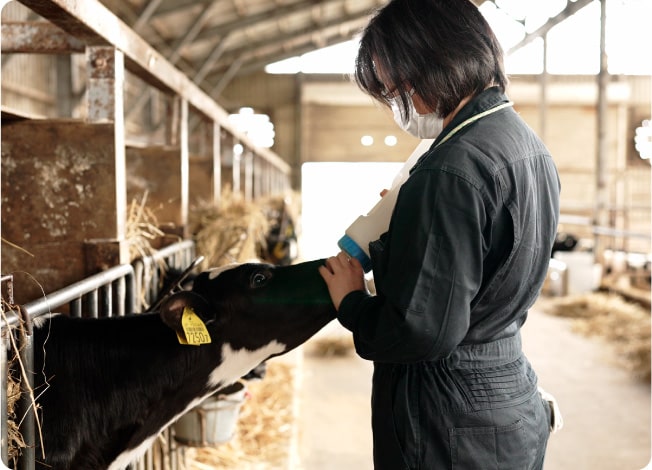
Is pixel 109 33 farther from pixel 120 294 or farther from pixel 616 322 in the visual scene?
pixel 616 322

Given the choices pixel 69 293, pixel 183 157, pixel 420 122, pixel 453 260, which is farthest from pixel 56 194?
pixel 453 260

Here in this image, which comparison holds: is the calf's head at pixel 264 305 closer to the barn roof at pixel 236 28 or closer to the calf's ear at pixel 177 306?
the calf's ear at pixel 177 306

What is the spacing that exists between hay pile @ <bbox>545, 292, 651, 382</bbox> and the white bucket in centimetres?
452

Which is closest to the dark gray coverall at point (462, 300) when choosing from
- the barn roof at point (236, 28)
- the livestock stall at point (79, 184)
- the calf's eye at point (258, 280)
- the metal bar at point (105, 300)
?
the calf's eye at point (258, 280)

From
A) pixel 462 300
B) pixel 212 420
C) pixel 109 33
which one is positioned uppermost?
pixel 109 33

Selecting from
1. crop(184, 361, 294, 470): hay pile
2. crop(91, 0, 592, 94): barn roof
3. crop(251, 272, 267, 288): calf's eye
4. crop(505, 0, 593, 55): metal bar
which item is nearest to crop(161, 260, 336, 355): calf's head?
crop(251, 272, 267, 288): calf's eye

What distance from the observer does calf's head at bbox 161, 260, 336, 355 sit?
1.99m

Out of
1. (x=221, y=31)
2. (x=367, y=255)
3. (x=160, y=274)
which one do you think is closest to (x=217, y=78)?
(x=221, y=31)

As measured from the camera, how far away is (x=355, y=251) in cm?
167

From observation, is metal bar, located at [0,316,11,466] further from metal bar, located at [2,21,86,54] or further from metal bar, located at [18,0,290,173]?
metal bar, located at [2,21,86,54]

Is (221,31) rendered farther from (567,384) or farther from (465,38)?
(465,38)

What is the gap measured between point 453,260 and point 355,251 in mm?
372

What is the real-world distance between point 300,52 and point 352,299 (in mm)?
18888

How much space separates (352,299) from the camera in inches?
61.6
